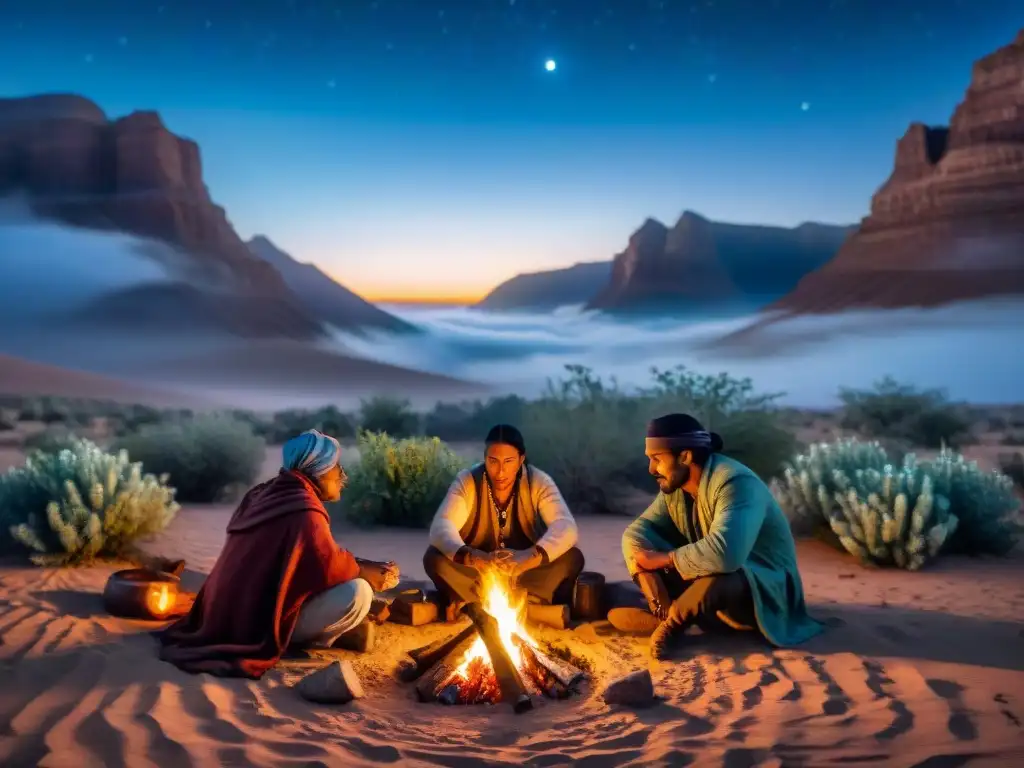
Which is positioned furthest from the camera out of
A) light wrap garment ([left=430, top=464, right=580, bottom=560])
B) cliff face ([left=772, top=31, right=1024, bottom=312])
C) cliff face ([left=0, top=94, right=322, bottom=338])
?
cliff face ([left=0, top=94, right=322, bottom=338])

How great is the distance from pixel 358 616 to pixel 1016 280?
113 ft

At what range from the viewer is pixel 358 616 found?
5152mm

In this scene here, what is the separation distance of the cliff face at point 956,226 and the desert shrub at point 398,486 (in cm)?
2537

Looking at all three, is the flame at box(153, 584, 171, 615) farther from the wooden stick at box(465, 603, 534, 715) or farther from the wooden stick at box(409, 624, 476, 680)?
the wooden stick at box(465, 603, 534, 715)

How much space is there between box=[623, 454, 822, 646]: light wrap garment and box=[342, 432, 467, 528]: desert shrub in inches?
190

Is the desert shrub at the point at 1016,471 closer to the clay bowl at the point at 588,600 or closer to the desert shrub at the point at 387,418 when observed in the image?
the clay bowl at the point at 588,600

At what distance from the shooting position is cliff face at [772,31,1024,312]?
33812 mm

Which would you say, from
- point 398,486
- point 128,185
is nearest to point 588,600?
point 398,486

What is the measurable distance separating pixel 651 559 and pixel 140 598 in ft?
10.9

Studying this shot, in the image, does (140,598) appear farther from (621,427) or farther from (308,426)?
(308,426)

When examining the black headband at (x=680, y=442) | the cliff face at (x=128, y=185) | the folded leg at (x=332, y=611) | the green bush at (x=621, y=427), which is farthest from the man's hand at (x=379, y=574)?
the cliff face at (x=128, y=185)

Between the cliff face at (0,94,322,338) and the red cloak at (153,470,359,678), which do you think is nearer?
the red cloak at (153,470,359,678)

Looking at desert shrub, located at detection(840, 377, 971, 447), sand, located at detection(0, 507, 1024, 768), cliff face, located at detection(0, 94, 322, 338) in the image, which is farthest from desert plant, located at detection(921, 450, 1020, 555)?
cliff face, located at detection(0, 94, 322, 338)

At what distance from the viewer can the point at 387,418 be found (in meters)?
18.2
